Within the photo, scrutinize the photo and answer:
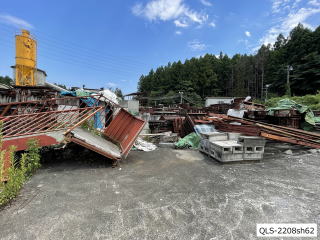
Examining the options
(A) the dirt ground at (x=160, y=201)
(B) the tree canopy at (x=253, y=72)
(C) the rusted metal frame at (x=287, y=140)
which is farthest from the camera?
(B) the tree canopy at (x=253, y=72)

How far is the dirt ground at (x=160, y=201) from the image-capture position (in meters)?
1.90

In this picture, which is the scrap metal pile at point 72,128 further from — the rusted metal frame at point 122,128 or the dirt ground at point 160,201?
the dirt ground at point 160,201

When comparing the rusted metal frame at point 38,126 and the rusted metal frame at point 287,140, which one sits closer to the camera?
the rusted metal frame at point 38,126

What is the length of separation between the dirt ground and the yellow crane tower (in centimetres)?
Answer: 1402

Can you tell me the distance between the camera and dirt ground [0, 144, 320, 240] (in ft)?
6.23

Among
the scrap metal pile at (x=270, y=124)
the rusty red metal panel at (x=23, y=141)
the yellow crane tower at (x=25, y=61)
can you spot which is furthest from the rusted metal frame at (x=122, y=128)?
the yellow crane tower at (x=25, y=61)

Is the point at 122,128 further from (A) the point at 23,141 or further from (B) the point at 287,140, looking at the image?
(B) the point at 287,140

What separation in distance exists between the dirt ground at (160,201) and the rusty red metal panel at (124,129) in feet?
2.51

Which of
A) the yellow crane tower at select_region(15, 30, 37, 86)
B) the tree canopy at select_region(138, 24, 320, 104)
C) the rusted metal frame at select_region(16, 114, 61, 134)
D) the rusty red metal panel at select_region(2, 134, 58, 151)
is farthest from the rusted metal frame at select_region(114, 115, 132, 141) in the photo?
the tree canopy at select_region(138, 24, 320, 104)

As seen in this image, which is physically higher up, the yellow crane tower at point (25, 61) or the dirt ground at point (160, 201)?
the yellow crane tower at point (25, 61)

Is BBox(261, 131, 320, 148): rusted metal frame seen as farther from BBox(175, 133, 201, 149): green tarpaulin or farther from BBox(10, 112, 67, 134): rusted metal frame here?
BBox(10, 112, 67, 134): rusted metal frame

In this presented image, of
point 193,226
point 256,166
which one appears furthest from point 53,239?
point 256,166

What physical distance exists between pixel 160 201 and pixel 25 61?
17.6 metres

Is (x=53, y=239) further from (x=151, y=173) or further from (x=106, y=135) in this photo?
(x=106, y=135)
